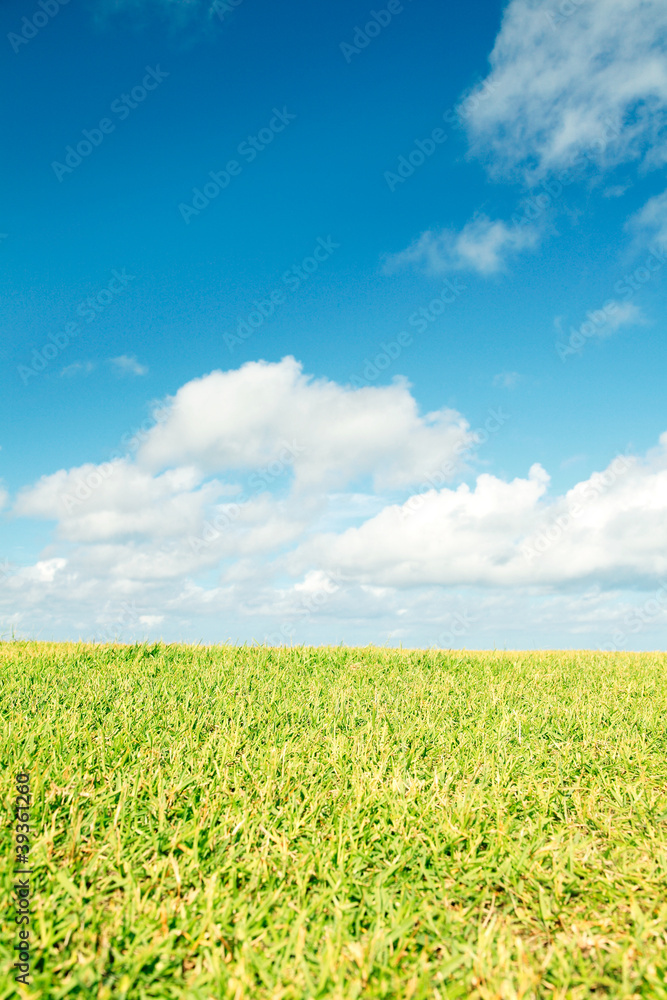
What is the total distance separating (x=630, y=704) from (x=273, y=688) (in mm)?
4749

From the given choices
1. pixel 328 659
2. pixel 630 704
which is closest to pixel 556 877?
pixel 630 704

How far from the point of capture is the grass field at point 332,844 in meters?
3.13

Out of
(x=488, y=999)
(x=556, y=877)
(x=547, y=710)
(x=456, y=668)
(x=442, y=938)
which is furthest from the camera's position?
(x=456, y=668)

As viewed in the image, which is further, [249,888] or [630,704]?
[630,704]

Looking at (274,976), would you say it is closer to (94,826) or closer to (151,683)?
(94,826)

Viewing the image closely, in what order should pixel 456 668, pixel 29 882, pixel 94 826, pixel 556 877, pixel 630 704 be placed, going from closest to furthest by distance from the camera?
1. pixel 29 882
2. pixel 556 877
3. pixel 94 826
4. pixel 630 704
5. pixel 456 668

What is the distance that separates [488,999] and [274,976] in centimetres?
106

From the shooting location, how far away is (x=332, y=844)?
409 cm

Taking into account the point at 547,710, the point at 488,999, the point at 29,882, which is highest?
the point at 547,710

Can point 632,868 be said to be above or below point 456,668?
below

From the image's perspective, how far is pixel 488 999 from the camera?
115 inches

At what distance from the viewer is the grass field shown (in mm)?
3131

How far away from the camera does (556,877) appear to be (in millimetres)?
3930

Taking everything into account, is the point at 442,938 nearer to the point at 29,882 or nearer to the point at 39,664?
the point at 29,882
